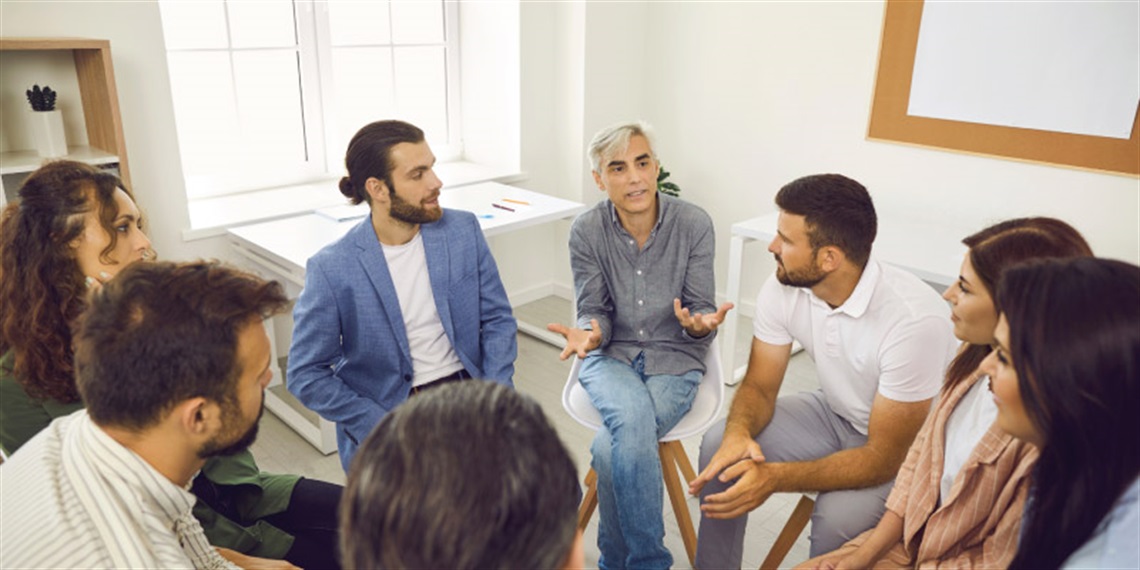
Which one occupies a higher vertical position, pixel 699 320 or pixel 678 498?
pixel 699 320

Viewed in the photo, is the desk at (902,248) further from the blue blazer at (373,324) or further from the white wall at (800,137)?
the blue blazer at (373,324)

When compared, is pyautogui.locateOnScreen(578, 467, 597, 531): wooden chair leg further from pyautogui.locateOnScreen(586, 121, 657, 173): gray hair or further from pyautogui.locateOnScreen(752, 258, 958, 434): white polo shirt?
pyautogui.locateOnScreen(586, 121, 657, 173): gray hair

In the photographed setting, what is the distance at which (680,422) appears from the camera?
Answer: 2039 mm

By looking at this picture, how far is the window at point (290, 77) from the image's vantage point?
124 inches

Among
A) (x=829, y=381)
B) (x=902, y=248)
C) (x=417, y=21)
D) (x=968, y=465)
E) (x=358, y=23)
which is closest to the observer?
(x=968, y=465)

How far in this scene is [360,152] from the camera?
2.04 meters

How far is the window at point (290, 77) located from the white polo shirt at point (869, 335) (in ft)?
7.81

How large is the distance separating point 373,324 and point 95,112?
1379 millimetres

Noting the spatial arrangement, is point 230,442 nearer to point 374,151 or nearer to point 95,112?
point 374,151

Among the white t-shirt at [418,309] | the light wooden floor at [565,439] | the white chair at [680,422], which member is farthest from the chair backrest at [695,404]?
the white t-shirt at [418,309]

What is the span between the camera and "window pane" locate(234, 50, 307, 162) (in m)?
3.29

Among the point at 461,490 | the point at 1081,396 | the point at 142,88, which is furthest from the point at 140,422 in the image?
the point at 142,88

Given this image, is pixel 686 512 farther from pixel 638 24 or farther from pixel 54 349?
pixel 638 24

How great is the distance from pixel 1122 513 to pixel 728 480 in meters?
0.87
